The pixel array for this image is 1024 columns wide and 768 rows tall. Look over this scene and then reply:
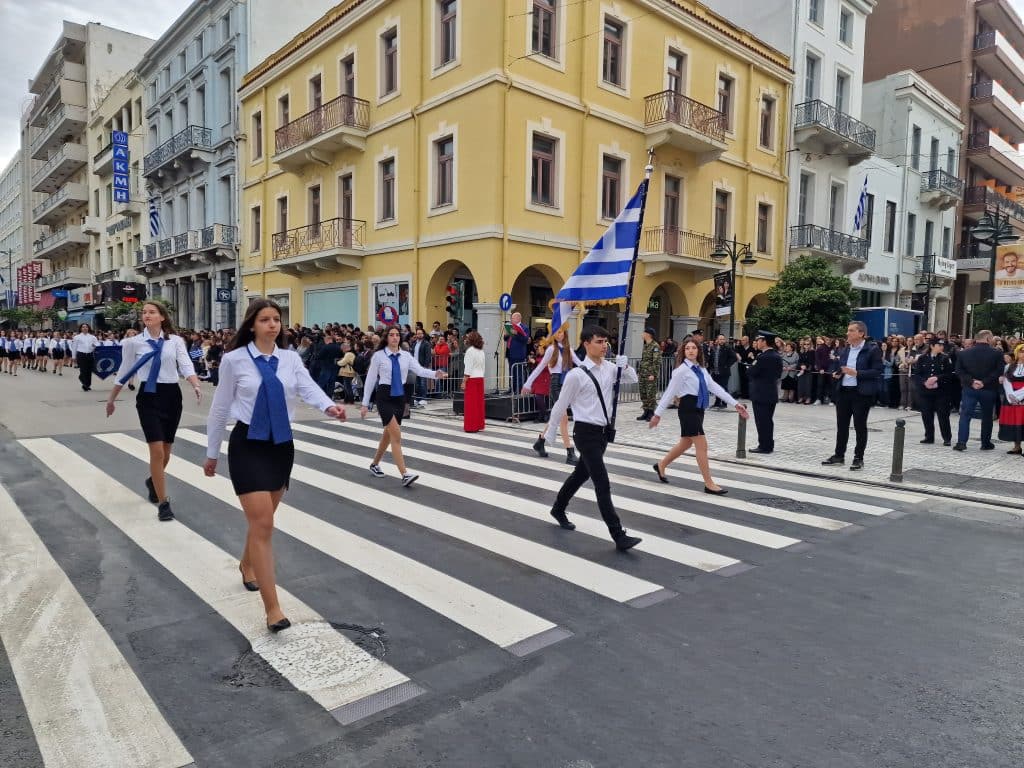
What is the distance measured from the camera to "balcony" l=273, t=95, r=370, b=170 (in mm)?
22516

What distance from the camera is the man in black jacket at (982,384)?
11289 mm

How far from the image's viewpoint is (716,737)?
10.00 ft

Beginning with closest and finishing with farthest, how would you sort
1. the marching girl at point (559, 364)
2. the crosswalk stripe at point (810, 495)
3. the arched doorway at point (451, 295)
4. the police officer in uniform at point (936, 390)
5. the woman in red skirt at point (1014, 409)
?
the crosswalk stripe at point (810, 495), the marching girl at point (559, 364), the woman in red skirt at point (1014, 409), the police officer in uniform at point (936, 390), the arched doorway at point (451, 295)

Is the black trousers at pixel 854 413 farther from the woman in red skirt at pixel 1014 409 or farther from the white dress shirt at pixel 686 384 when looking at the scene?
the woman in red skirt at pixel 1014 409

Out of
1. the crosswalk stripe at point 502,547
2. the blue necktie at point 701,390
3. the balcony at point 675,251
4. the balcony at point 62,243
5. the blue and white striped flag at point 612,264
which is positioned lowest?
the crosswalk stripe at point 502,547

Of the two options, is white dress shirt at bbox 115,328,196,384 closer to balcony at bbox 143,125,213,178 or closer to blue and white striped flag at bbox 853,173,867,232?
balcony at bbox 143,125,213,178

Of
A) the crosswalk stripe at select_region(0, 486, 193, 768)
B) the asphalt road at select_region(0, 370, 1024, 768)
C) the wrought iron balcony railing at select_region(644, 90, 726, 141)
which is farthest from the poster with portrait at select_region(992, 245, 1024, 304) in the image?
the crosswalk stripe at select_region(0, 486, 193, 768)

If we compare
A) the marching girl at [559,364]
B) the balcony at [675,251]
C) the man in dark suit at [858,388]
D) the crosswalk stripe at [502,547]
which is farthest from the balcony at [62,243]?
the man in dark suit at [858,388]

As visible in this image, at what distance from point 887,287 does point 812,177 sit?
7.54 metres

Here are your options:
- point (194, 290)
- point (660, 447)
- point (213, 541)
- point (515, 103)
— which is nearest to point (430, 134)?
point (515, 103)

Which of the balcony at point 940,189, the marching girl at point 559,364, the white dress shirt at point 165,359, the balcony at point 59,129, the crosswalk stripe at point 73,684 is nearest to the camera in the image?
the crosswalk stripe at point 73,684

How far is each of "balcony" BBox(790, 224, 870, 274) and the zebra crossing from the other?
21.0 metres

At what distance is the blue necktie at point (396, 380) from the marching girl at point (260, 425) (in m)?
3.80

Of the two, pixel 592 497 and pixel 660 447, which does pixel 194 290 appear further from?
pixel 592 497
